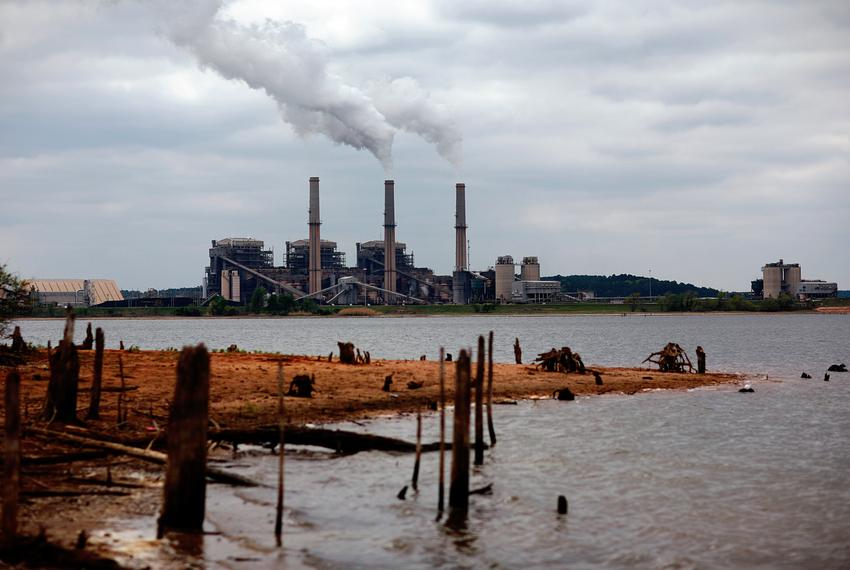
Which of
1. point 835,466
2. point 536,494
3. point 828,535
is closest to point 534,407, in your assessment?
point 835,466

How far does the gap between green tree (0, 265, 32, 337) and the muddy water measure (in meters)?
22.4

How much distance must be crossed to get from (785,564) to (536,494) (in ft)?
18.4

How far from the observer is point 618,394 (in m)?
37.5

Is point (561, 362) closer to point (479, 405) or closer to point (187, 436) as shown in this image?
point (479, 405)

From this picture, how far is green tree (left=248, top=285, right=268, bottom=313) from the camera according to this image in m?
197

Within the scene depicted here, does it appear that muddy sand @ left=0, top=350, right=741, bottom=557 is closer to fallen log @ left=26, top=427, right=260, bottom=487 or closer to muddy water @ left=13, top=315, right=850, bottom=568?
fallen log @ left=26, top=427, right=260, bottom=487

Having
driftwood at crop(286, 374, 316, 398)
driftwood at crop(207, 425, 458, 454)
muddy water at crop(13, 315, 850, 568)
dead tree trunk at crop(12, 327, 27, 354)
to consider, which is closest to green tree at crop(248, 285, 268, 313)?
dead tree trunk at crop(12, 327, 27, 354)

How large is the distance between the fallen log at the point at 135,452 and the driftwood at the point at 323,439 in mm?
2170

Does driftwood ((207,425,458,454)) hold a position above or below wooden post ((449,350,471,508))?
below

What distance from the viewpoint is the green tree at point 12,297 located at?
41781mm

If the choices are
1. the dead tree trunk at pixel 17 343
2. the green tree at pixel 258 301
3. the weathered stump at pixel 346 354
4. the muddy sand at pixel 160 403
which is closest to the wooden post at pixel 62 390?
the muddy sand at pixel 160 403

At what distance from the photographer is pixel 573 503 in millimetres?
19406

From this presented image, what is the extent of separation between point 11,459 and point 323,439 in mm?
9550

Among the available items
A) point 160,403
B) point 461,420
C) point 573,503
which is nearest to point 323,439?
point 573,503
